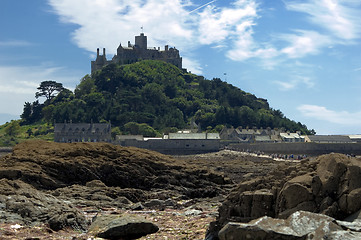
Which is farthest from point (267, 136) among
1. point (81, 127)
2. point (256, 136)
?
point (81, 127)

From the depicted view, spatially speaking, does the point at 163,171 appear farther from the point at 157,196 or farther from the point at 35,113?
the point at 35,113

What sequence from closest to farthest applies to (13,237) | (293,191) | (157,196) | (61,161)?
(293,191)
(13,237)
(157,196)
(61,161)

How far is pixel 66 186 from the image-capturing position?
24219 mm

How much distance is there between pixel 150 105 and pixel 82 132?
36.3m

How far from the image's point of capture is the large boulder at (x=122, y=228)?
14.5 m

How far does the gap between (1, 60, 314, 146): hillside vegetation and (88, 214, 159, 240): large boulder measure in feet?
365

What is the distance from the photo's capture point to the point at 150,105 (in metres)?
154

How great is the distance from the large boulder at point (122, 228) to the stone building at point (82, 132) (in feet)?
345

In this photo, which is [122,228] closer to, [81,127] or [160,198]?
[160,198]

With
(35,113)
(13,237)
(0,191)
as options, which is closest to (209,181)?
(0,191)

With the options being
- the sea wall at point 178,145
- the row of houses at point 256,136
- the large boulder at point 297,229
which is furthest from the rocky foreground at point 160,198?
the row of houses at point 256,136

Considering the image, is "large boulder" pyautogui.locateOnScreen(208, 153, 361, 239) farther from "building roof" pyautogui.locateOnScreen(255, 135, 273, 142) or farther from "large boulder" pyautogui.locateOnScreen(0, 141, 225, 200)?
"building roof" pyautogui.locateOnScreen(255, 135, 273, 142)

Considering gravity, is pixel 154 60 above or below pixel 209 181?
above

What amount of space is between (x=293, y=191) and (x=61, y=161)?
16.3 metres
